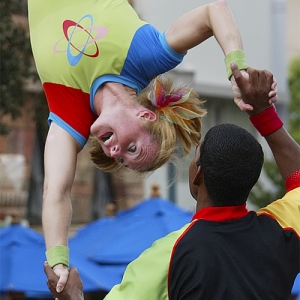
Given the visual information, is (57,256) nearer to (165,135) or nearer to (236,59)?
(165,135)

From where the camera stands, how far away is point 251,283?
10.1 feet

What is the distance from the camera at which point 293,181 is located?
357 cm

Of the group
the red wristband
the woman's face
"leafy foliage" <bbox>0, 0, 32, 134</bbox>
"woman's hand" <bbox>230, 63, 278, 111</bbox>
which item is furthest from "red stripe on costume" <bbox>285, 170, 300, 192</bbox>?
"leafy foliage" <bbox>0, 0, 32, 134</bbox>

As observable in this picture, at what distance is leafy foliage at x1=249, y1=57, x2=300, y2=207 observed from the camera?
47.9 feet

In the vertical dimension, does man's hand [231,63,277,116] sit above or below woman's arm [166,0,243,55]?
below

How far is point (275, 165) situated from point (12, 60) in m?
7.70

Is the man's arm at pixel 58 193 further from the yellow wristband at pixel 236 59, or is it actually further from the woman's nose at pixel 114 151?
the yellow wristband at pixel 236 59

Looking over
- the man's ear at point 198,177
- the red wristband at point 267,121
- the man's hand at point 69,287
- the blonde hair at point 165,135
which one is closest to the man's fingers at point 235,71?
the red wristband at point 267,121

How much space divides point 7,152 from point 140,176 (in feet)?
28.9

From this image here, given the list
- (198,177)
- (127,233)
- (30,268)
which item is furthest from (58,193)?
(127,233)

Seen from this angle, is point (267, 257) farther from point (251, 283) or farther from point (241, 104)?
point (241, 104)

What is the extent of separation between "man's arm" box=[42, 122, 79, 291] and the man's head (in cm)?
83

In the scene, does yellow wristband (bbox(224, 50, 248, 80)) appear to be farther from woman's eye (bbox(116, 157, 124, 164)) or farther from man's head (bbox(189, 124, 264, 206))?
woman's eye (bbox(116, 157, 124, 164))

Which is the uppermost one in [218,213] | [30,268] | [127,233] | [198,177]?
[198,177]
